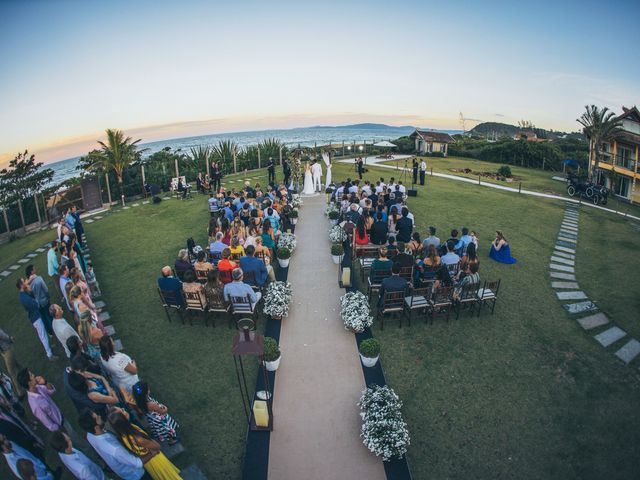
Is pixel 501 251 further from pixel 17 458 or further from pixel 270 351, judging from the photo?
pixel 17 458

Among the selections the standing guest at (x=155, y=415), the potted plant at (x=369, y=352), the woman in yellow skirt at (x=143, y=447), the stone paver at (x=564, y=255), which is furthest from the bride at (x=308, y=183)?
the woman in yellow skirt at (x=143, y=447)

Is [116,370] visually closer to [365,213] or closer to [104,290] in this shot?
[104,290]

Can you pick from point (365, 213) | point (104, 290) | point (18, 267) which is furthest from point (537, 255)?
point (18, 267)

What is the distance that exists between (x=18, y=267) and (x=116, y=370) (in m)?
12.5

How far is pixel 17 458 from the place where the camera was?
4812 mm

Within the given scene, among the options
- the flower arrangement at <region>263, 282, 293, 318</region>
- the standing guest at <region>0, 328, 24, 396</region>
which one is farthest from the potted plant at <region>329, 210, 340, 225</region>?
the standing guest at <region>0, 328, 24, 396</region>

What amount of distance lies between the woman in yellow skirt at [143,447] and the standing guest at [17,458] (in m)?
1.14

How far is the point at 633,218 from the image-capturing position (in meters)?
20.6

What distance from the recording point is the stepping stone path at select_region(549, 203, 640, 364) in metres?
8.76

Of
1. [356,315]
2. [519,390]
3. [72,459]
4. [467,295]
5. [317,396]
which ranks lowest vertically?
[519,390]

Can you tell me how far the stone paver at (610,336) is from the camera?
349 inches

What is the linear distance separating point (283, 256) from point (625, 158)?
98.2 feet

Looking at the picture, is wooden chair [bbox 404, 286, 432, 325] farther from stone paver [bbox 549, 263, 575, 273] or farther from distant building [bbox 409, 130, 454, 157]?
distant building [bbox 409, 130, 454, 157]

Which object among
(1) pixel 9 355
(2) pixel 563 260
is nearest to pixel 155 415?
(1) pixel 9 355
